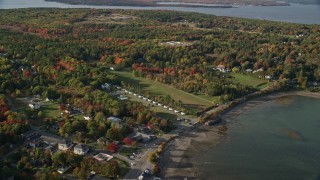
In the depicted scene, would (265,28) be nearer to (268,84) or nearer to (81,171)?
(268,84)

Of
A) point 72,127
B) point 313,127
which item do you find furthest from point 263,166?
point 72,127

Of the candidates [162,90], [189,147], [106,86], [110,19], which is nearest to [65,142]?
[189,147]

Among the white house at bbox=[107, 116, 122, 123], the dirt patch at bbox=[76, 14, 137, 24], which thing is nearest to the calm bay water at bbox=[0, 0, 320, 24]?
the dirt patch at bbox=[76, 14, 137, 24]

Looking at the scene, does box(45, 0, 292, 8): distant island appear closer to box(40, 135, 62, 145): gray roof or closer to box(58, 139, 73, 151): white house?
box(40, 135, 62, 145): gray roof

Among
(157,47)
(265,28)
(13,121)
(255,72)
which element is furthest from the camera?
(265,28)

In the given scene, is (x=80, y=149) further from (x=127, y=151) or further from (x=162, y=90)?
(x=162, y=90)

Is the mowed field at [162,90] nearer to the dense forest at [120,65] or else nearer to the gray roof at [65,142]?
the dense forest at [120,65]
